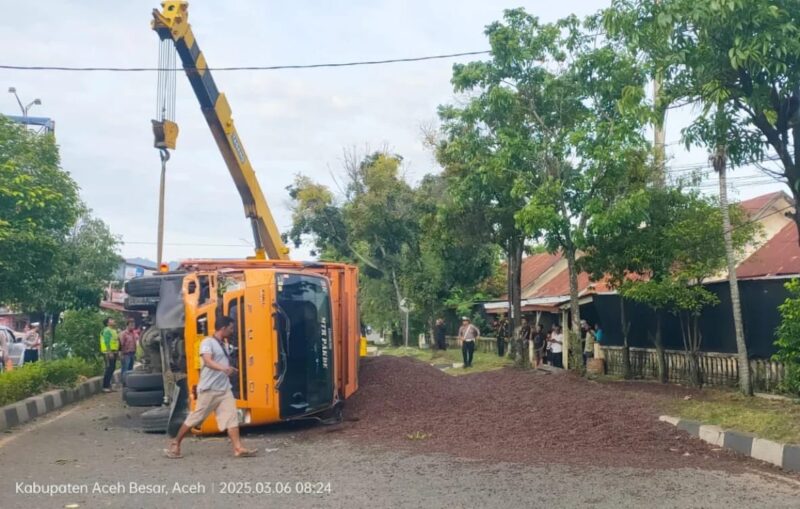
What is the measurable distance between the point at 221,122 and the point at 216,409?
23.9 ft

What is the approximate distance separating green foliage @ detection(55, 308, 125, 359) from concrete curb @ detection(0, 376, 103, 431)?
3503 millimetres

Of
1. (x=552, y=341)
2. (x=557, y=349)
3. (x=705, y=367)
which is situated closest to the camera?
(x=705, y=367)

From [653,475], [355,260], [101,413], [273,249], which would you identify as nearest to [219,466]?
[653,475]

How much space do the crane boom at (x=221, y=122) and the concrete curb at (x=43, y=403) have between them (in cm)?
476

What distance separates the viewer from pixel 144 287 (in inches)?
510

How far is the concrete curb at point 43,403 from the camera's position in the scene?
44.1ft

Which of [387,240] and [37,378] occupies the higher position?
[387,240]

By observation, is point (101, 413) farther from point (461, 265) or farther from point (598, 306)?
point (461, 265)

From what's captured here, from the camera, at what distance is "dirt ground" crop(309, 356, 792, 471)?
→ 9727 millimetres

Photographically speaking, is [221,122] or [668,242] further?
[668,242]

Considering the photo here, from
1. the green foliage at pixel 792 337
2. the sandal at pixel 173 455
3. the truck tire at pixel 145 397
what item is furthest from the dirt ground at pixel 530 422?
the truck tire at pixel 145 397

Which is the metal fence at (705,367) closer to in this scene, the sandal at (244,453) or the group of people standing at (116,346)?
the sandal at (244,453)

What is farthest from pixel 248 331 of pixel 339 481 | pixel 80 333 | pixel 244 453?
pixel 80 333

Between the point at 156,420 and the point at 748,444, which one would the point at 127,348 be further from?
the point at 748,444
